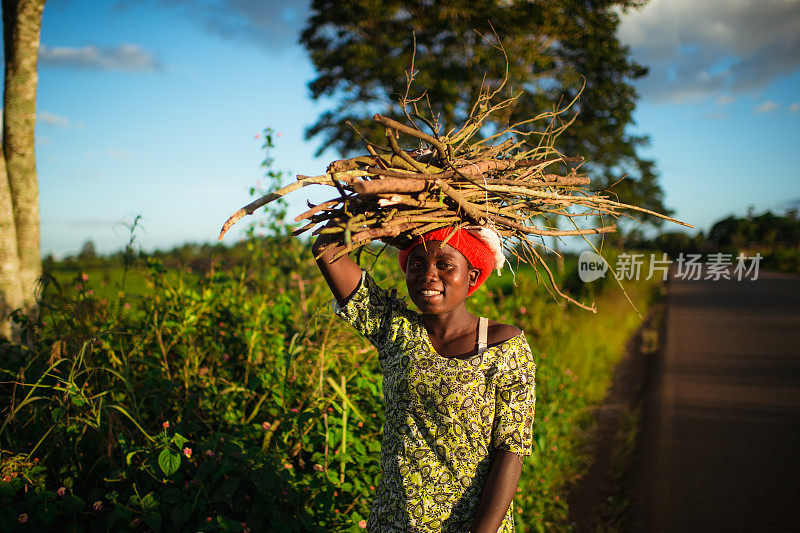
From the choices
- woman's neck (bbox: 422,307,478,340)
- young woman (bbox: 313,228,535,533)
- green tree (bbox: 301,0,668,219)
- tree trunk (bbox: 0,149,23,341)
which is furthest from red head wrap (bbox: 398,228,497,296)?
green tree (bbox: 301,0,668,219)

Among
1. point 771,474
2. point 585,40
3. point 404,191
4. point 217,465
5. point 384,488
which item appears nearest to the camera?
point 404,191

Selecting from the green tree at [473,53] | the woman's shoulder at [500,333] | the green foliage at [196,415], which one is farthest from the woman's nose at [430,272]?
the green tree at [473,53]

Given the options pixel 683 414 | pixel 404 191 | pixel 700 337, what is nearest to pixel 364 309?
pixel 404 191

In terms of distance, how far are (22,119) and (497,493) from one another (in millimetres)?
4115

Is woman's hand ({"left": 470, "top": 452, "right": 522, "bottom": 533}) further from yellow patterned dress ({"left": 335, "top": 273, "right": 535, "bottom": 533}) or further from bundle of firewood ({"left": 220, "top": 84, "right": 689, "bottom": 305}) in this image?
bundle of firewood ({"left": 220, "top": 84, "right": 689, "bottom": 305})

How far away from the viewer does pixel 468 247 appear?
187cm

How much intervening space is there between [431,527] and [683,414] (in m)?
4.72


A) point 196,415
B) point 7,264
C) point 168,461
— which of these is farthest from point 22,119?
point 168,461

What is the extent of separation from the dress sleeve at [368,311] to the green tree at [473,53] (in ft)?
30.0

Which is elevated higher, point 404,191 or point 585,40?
point 585,40

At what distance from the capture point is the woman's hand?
166cm

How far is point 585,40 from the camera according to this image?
454 inches

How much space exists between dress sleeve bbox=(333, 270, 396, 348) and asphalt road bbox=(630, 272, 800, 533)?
2735 millimetres

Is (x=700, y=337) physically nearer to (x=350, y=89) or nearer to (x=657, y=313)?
→ (x=657, y=313)
